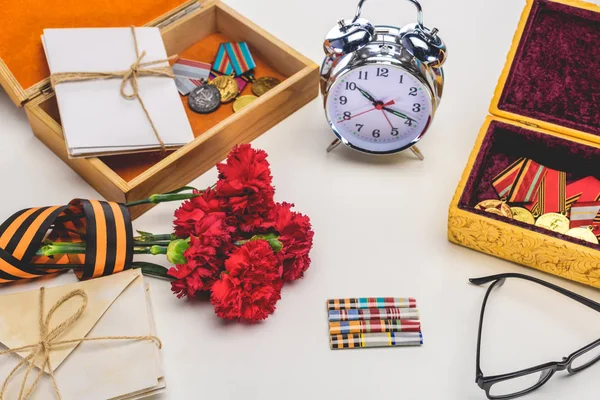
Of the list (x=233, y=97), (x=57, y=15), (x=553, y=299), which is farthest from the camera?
(x=233, y=97)

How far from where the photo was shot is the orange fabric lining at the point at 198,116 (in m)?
1.72

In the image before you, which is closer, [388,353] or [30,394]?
[30,394]

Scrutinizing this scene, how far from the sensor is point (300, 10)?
213 centimetres

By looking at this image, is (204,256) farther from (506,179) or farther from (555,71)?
(555,71)

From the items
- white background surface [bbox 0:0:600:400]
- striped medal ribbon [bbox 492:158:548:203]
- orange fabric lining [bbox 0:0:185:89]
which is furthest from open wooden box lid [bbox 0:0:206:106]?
striped medal ribbon [bbox 492:158:548:203]

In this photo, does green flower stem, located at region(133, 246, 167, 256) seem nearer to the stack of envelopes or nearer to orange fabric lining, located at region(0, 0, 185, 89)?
the stack of envelopes

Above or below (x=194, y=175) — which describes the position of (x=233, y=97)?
above

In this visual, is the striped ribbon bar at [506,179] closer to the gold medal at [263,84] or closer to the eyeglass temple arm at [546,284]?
the eyeglass temple arm at [546,284]

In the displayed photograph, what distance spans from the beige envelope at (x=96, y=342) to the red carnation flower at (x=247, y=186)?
0.24 metres

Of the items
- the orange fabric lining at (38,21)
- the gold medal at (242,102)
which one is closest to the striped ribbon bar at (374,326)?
the gold medal at (242,102)

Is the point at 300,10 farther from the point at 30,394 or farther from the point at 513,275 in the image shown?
the point at 30,394

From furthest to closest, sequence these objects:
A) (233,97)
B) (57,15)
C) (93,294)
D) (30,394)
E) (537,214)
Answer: (233,97), (57,15), (537,214), (93,294), (30,394)

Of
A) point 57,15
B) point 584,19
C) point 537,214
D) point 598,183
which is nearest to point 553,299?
point 537,214

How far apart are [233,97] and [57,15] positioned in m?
0.49
